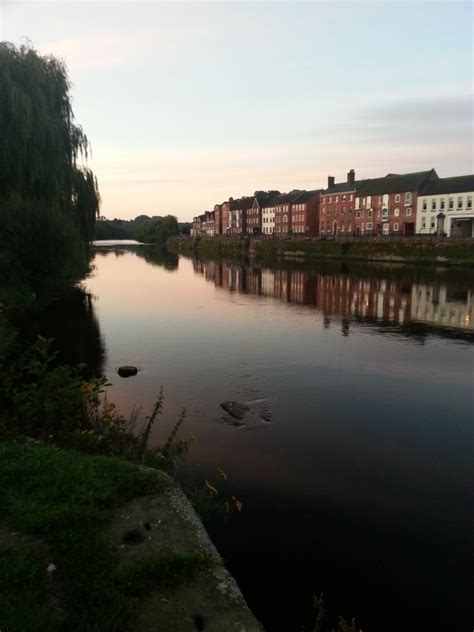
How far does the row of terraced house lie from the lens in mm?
77062

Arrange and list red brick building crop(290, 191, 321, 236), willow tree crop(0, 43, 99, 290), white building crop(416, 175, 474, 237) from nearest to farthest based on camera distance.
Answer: willow tree crop(0, 43, 99, 290), white building crop(416, 175, 474, 237), red brick building crop(290, 191, 321, 236)

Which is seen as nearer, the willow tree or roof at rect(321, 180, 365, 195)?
the willow tree

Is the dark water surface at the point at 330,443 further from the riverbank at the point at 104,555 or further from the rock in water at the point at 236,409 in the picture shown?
the riverbank at the point at 104,555

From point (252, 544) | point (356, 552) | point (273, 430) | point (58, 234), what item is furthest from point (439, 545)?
point (58, 234)

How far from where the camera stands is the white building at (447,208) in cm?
7475

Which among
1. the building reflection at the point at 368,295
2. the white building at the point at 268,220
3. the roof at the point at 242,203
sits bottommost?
the building reflection at the point at 368,295

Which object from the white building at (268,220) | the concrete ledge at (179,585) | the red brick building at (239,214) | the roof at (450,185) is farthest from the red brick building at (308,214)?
the concrete ledge at (179,585)

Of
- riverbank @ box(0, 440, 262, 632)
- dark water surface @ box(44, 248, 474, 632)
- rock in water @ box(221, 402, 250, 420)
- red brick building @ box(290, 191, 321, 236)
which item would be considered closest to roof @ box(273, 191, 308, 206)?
red brick building @ box(290, 191, 321, 236)

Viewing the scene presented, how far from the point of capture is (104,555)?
552 centimetres

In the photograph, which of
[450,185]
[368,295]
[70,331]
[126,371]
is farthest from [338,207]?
[126,371]

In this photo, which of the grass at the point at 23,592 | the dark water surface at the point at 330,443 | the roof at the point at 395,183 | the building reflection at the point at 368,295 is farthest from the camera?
the roof at the point at 395,183

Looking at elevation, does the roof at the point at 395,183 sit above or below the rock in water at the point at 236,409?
above

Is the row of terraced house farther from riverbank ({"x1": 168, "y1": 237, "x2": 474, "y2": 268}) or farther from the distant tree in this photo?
the distant tree

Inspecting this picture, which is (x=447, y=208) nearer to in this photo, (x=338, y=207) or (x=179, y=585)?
(x=338, y=207)
